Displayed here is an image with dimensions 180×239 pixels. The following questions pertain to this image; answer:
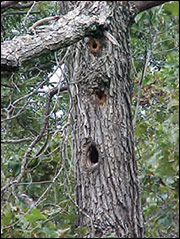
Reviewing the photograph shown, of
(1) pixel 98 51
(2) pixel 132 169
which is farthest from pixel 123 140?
(1) pixel 98 51

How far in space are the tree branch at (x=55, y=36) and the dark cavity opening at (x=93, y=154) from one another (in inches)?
26.8

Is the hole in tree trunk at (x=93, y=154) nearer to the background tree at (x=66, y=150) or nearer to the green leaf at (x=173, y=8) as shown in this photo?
the background tree at (x=66, y=150)

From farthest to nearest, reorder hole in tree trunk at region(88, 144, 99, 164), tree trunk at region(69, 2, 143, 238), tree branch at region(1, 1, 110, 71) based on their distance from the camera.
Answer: hole in tree trunk at region(88, 144, 99, 164) → tree trunk at region(69, 2, 143, 238) → tree branch at region(1, 1, 110, 71)

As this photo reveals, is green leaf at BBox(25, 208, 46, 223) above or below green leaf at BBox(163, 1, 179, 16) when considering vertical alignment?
below

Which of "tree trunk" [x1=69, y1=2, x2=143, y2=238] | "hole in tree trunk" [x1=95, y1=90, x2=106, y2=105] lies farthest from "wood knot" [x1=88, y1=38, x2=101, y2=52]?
"hole in tree trunk" [x1=95, y1=90, x2=106, y2=105]

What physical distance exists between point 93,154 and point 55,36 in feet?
2.61

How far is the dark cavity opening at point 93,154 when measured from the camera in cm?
312

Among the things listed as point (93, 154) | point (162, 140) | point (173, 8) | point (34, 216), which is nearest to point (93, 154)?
point (93, 154)

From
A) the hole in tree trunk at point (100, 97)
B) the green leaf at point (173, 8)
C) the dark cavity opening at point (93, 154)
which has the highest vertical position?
the green leaf at point (173, 8)

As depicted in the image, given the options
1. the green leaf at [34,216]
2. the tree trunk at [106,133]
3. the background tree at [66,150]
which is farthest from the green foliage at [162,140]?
the green leaf at [34,216]

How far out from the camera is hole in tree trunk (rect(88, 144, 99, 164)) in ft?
10.2

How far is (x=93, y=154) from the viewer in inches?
124

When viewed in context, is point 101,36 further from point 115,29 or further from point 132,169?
point 132,169

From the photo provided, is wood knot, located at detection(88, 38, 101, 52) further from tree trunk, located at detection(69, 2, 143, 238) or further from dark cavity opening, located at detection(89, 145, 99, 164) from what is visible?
dark cavity opening, located at detection(89, 145, 99, 164)
